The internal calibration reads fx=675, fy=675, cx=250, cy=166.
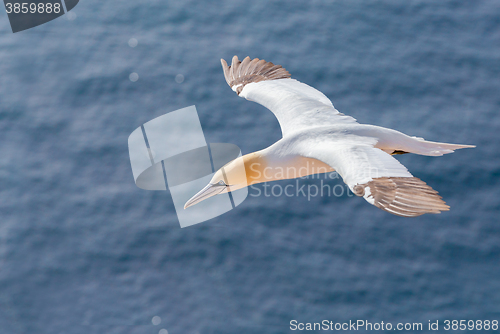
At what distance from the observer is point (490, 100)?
23.1 meters

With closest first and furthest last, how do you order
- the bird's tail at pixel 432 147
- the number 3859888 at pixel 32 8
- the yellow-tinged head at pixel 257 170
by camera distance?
the yellow-tinged head at pixel 257 170 < the bird's tail at pixel 432 147 < the number 3859888 at pixel 32 8

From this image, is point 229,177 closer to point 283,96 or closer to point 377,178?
point 283,96

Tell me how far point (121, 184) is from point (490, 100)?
41.8ft

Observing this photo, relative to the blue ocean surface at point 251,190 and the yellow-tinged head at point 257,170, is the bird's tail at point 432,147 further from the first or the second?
the blue ocean surface at point 251,190

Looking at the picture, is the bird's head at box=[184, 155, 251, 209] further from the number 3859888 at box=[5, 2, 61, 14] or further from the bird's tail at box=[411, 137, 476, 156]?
the number 3859888 at box=[5, 2, 61, 14]

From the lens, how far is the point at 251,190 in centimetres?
2089

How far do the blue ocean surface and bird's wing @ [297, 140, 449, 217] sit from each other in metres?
6.19

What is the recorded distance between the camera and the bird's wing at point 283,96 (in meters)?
15.5

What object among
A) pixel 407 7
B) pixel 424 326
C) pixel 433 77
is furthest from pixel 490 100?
pixel 424 326

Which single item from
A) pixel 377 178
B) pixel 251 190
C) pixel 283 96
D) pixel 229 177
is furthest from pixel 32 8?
pixel 377 178

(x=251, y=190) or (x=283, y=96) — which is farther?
(x=251, y=190)

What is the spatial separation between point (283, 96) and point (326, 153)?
344cm

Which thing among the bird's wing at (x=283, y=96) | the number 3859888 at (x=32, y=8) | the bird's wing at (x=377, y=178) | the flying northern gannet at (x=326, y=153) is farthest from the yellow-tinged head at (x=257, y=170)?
the number 3859888 at (x=32, y=8)

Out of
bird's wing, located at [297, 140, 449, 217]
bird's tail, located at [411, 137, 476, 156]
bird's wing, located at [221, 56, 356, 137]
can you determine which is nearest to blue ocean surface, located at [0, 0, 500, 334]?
bird's wing, located at [221, 56, 356, 137]
